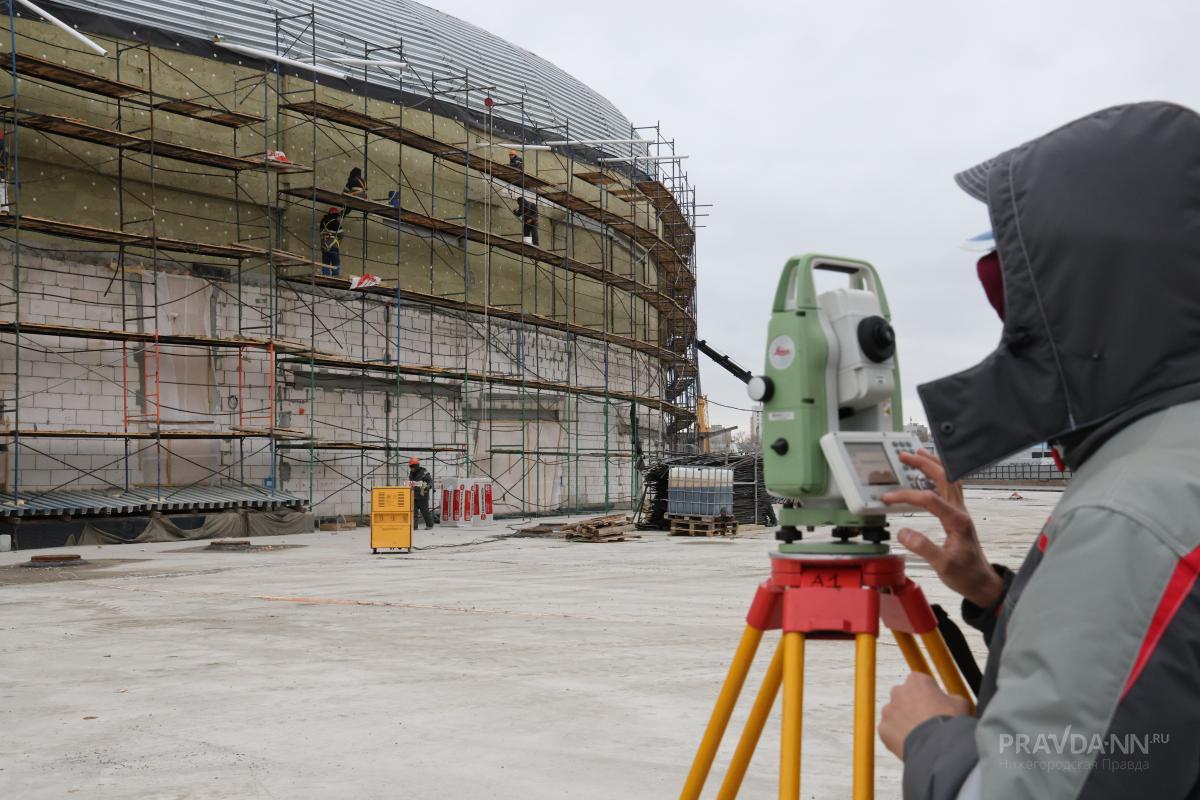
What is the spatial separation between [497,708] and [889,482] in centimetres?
407

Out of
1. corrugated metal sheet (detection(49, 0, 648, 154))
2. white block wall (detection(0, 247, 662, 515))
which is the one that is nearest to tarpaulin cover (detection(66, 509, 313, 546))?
white block wall (detection(0, 247, 662, 515))

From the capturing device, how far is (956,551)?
2145 millimetres

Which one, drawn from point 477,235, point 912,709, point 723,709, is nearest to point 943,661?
point 723,709

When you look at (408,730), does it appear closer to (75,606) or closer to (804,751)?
(804,751)

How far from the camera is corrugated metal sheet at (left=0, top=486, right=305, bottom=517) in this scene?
63.6ft

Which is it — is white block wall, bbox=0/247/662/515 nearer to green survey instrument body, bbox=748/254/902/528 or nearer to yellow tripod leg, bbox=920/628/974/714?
green survey instrument body, bbox=748/254/902/528

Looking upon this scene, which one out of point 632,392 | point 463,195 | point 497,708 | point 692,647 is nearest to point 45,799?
point 497,708

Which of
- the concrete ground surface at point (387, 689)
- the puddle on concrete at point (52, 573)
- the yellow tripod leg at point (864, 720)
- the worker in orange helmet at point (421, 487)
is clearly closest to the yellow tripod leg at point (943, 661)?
the yellow tripod leg at point (864, 720)

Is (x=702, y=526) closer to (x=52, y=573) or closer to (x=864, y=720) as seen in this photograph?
(x=52, y=573)

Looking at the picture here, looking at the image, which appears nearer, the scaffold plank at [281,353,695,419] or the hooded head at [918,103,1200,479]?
the hooded head at [918,103,1200,479]

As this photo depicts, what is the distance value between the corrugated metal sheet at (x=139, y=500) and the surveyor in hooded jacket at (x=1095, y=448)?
67.0 feet

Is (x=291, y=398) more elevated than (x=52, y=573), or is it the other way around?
(x=291, y=398)

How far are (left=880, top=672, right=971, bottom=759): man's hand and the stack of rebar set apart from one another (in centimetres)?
2221

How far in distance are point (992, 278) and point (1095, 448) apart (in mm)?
343
